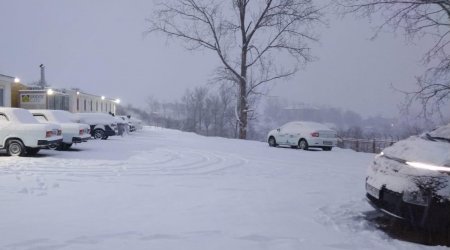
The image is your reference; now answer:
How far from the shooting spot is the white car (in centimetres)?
1884

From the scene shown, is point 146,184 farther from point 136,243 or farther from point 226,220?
point 136,243

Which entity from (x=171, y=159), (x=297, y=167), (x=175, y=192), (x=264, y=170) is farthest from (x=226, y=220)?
(x=171, y=159)

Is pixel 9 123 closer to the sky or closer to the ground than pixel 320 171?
closer to the sky

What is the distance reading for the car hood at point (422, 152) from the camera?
488 centimetres

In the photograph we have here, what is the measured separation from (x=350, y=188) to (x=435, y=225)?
12.6 ft

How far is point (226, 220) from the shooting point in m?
5.58

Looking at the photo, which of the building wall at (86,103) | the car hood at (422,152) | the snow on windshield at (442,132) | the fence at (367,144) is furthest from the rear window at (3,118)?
the building wall at (86,103)

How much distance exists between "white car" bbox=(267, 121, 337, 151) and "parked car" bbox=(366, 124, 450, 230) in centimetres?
1315

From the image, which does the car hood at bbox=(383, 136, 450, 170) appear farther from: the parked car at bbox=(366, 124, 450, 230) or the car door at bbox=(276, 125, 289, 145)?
the car door at bbox=(276, 125, 289, 145)

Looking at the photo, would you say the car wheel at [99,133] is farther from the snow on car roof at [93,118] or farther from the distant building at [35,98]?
the distant building at [35,98]

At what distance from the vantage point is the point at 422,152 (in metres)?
5.18

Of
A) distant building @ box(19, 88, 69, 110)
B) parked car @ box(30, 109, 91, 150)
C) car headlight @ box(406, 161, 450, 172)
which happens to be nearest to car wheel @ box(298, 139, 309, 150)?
parked car @ box(30, 109, 91, 150)

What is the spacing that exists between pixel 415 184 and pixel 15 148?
39.7ft

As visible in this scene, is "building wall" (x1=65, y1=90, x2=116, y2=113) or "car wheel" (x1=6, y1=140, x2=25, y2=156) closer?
"car wheel" (x1=6, y1=140, x2=25, y2=156)
